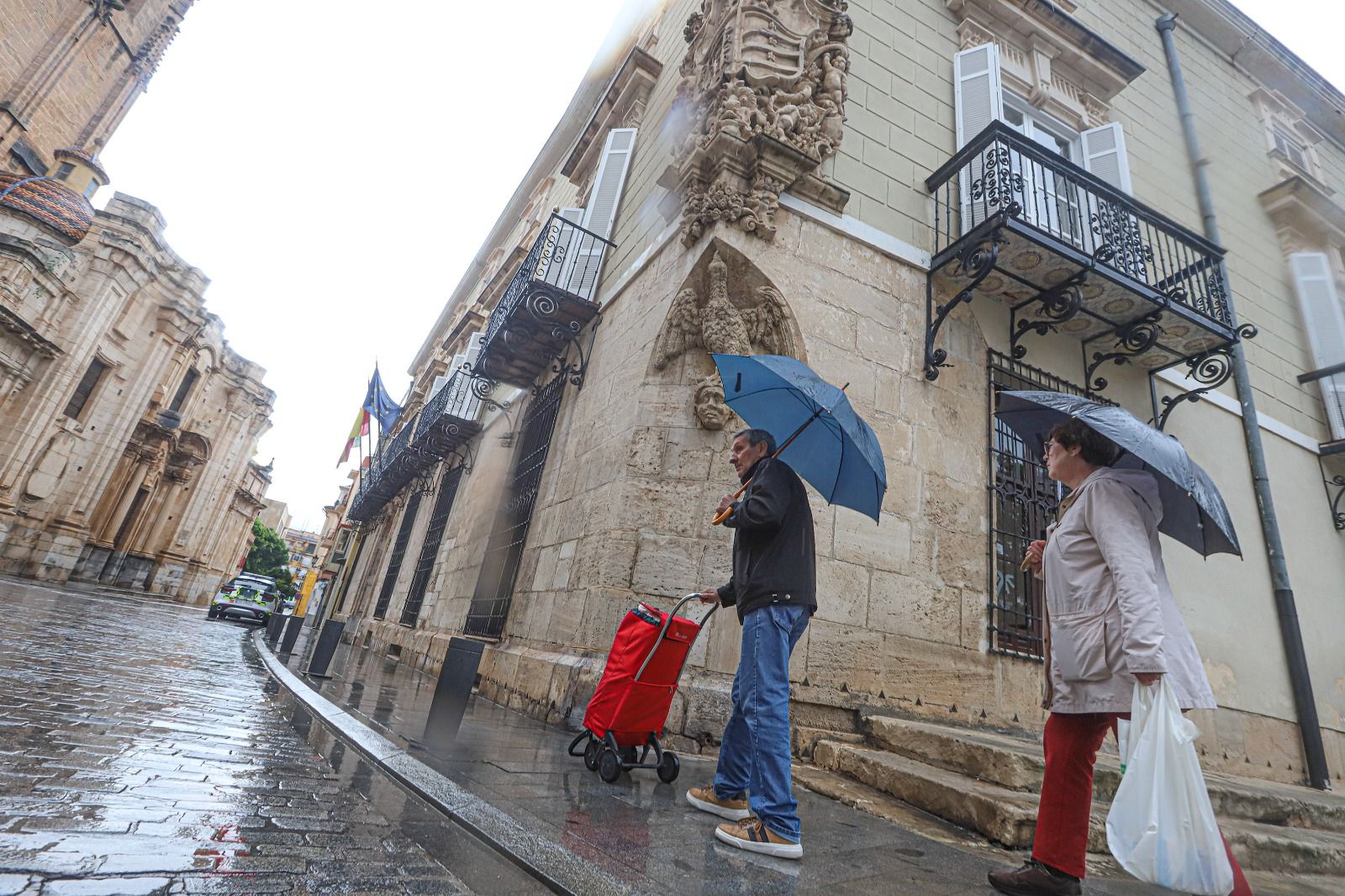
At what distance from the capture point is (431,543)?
12828 millimetres

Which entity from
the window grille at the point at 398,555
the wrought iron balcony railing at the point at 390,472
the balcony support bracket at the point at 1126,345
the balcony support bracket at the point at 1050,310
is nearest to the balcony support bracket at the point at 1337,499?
the balcony support bracket at the point at 1126,345

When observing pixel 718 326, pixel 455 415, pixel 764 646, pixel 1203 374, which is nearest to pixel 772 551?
pixel 764 646

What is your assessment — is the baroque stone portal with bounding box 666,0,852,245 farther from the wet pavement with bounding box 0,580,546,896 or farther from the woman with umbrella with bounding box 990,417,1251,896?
the wet pavement with bounding box 0,580,546,896

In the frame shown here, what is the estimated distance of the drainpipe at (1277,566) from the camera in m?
6.73

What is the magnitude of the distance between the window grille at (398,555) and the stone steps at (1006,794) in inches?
529

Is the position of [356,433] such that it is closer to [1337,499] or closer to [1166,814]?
[1166,814]

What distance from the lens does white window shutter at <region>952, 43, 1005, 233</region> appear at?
23.4 ft

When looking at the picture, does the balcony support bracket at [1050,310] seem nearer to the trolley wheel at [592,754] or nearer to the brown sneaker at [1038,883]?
the brown sneaker at [1038,883]

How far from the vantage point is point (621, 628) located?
3.36m

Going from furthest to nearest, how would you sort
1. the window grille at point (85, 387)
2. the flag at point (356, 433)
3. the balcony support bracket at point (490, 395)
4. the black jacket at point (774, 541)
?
the window grille at point (85, 387), the flag at point (356, 433), the balcony support bracket at point (490, 395), the black jacket at point (774, 541)

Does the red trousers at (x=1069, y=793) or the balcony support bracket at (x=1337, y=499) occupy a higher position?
the balcony support bracket at (x=1337, y=499)

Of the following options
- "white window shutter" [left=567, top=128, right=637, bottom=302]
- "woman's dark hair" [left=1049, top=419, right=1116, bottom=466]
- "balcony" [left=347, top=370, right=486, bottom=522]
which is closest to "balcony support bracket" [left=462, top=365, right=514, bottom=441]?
"balcony" [left=347, top=370, right=486, bottom=522]

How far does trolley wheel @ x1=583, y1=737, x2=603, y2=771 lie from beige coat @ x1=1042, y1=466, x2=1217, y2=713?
7.25ft

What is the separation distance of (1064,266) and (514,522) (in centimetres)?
701
